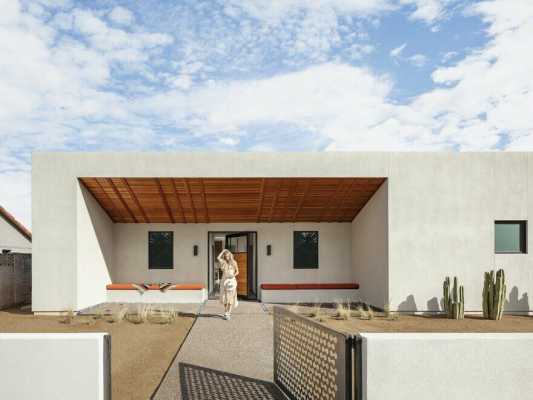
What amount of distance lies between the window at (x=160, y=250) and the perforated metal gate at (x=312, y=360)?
29.8 ft

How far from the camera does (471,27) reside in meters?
8.42

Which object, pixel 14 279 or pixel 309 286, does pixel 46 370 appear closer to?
pixel 309 286

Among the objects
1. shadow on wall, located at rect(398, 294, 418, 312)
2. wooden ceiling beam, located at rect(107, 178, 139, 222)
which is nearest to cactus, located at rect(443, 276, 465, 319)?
shadow on wall, located at rect(398, 294, 418, 312)

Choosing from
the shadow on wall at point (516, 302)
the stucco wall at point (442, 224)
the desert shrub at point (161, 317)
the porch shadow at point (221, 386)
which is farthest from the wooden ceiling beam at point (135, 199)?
the shadow on wall at point (516, 302)

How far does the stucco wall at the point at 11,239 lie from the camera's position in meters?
17.4

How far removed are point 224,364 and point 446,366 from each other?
3839 mm

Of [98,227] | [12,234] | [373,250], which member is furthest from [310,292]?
[12,234]

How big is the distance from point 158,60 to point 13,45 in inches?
161

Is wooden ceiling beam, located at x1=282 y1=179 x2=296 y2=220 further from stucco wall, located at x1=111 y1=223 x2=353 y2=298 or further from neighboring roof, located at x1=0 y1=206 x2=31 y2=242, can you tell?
neighboring roof, located at x1=0 y1=206 x2=31 y2=242

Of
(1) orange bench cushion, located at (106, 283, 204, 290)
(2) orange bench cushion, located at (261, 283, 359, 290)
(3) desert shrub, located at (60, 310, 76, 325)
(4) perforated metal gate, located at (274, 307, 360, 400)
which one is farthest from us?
(2) orange bench cushion, located at (261, 283, 359, 290)

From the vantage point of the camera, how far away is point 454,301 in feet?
34.7

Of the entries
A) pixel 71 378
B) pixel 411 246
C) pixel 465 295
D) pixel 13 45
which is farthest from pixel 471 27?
pixel 13 45

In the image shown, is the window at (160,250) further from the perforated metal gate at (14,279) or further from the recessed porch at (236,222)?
the perforated metal gate at (14,279)

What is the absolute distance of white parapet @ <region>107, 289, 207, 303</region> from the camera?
13.0 meters
